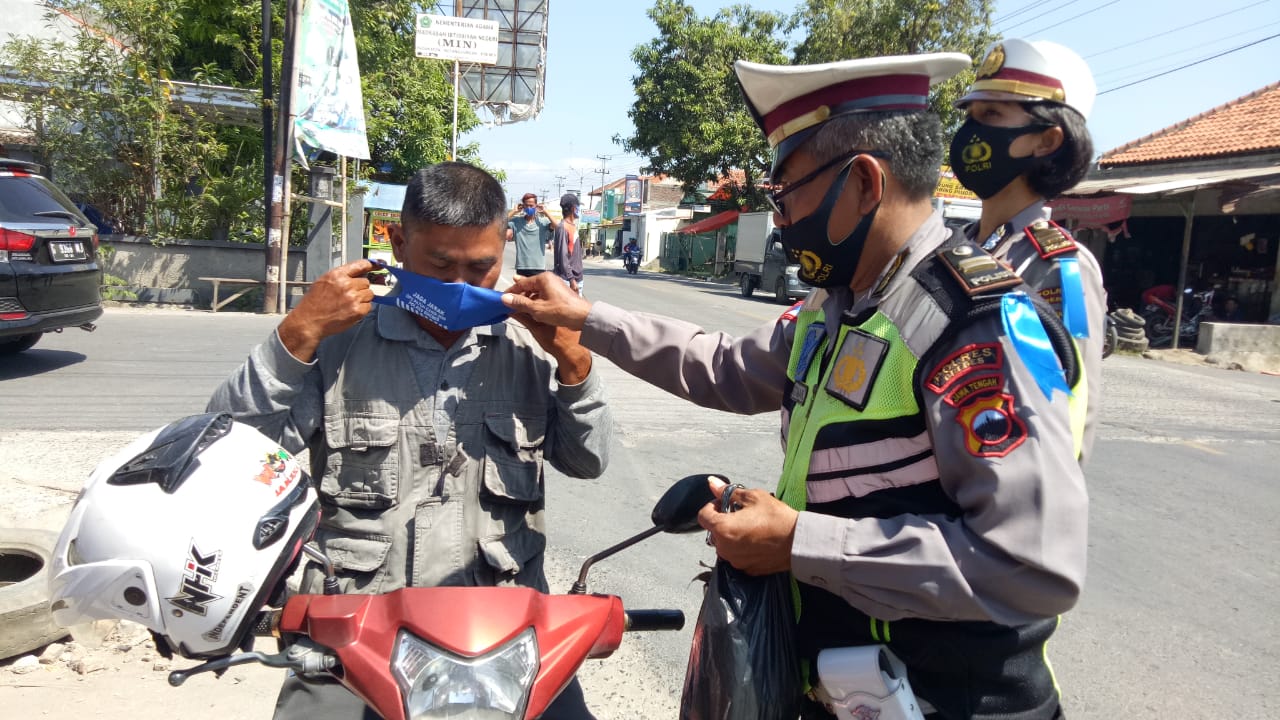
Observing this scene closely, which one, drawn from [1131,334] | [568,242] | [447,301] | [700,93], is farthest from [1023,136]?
[700,93]

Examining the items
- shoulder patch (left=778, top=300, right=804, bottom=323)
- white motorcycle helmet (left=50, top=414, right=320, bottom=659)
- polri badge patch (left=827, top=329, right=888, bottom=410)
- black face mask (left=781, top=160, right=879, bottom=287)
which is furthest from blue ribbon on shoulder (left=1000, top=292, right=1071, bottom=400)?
white motorcycle helmet (left=50, top=414, right=320, bottom=659)

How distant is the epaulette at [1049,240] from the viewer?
7.86 feet

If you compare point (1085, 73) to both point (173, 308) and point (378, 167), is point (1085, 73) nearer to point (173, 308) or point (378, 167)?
point (173, 308)

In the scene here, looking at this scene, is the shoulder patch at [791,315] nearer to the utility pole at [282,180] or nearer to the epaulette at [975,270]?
the epaulette at [975,270]

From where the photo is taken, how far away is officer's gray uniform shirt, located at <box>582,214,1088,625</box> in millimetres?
1240

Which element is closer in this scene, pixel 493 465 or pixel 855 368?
pixel 855 368

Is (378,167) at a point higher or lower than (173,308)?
higher

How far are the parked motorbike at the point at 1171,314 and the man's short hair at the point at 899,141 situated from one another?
16.5m

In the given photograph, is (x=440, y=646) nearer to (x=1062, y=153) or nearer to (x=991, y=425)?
(x=991, y=425)

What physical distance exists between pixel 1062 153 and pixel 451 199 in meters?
1.94

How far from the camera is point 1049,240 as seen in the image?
2.45 m

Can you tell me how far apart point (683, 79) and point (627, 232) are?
1209 inches

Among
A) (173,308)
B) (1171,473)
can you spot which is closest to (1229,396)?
(1171,473)

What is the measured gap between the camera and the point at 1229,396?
10453mm
